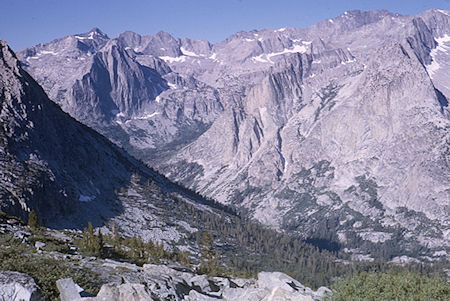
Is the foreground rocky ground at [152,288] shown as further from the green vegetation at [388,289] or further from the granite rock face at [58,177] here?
the granite rock face at [58,177]

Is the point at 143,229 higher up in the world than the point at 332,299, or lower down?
lower down

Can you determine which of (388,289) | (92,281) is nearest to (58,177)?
(92,281)

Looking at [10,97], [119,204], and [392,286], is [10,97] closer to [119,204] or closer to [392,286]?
[119,204]

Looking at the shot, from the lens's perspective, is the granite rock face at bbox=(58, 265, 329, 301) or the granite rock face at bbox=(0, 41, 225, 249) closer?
the granite rock face at bbox=(58, 265, 329, 301)

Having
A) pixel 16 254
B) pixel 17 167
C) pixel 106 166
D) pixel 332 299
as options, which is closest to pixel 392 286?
pixel 332 299

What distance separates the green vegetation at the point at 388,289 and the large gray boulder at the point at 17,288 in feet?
81.6

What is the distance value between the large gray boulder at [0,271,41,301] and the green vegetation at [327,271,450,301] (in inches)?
979

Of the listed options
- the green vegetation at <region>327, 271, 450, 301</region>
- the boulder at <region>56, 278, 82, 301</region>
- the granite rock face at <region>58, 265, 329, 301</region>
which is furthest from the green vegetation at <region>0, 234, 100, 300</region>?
the green vegetation at <region>327, 271, 450, 301</region>

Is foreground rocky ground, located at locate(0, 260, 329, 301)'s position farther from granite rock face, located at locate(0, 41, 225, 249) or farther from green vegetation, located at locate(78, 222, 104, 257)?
granite rock face, located at locate(0, 41, 225, 249)

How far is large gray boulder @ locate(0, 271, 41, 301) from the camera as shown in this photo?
27.1 metres

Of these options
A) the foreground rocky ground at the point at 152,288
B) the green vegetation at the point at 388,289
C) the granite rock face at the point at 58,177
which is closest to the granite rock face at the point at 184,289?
the foreground rocky ground at the point at 152,288

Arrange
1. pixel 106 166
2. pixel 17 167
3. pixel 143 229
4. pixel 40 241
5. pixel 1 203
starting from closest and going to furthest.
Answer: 1. pixel 40 241
2. pixel 1 203
3. pixel 17 167
4. pixel 143 229
5. pixel 106 166

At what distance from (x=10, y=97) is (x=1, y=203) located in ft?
203

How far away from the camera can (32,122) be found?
486 feet
